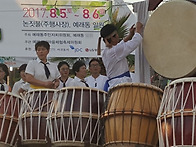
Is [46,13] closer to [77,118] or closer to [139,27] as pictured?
[139,27]

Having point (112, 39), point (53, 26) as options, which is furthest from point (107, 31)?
point (53, 26)

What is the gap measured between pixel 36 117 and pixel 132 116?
1220 millimetres

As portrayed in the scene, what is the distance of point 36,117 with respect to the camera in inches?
229

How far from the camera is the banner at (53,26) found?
9.96 m

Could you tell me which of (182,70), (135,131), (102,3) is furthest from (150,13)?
(102,3)

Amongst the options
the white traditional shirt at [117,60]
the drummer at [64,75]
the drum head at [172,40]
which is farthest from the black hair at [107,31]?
the drummer at [64,75]

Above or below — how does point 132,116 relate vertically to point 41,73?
below

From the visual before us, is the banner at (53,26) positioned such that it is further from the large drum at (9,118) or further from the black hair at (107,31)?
the large drum at (9,118)

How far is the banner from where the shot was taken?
996 centimetres

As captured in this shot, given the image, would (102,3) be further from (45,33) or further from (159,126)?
(159,126)

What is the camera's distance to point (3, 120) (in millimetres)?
5652

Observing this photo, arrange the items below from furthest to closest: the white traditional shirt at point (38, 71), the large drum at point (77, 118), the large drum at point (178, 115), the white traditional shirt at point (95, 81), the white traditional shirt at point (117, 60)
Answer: the white traditional shirt at point (95, 81) → the white traditional shirt at point (38, 71) → the white traditional shirt at point (117, 60) → the large drum at point (77, 118) → the large drum at point (178, 115)

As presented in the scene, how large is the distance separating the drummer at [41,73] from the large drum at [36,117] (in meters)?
0.62

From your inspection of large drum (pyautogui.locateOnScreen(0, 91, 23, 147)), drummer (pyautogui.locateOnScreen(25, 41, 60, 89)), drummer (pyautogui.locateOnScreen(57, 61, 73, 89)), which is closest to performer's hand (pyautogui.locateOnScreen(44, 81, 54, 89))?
drummer (pyautogui.locateOnScreen(25, 41, 60, 89))
